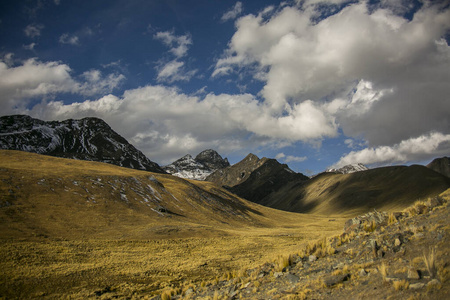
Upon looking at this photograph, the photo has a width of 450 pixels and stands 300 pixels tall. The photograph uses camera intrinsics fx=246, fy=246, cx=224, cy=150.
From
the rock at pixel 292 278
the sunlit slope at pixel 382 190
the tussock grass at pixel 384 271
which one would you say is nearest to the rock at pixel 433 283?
A: the tussock grass at pixel 384 271

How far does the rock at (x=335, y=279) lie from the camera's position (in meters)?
11.3

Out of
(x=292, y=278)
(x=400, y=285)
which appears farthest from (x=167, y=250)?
(x=400, y=285)

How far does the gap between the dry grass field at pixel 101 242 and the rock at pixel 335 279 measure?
36.0 feet

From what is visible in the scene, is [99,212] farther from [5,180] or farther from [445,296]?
[445,296]

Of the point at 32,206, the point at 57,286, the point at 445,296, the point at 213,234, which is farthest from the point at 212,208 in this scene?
the point at 445,296

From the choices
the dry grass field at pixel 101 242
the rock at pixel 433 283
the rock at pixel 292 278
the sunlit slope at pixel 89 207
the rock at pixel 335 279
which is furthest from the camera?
the sunlit slope at pixel 89 207

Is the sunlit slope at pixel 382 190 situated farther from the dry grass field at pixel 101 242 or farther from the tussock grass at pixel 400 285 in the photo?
the tussock grass at pixel 400 285

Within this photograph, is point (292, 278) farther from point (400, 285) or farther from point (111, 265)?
point (111, 265)

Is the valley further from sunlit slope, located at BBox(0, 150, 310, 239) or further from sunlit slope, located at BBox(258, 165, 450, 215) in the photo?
sunlit slope, located at BBox(258, 165, 450, 215)

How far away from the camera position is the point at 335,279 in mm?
11516

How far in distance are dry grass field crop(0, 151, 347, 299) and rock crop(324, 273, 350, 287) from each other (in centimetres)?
1098

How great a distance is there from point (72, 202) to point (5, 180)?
491 inches

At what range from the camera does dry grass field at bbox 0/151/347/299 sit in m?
21.5

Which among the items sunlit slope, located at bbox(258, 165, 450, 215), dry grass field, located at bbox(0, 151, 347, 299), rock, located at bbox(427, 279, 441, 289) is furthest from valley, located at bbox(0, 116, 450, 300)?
sunlit slope, located at bbox(258, 165, 450, 215)
